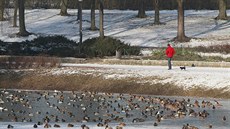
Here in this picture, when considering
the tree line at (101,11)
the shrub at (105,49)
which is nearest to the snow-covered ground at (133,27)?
the tree line at (101,11)

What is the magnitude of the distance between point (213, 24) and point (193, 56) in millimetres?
27705

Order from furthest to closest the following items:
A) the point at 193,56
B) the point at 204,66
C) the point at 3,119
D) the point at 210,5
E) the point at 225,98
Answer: the point at 210,5
the point at 193,56
the point at 204,66
the point at 225,98
the point at 3,119

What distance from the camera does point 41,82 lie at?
41.2 meters

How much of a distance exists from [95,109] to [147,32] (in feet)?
137

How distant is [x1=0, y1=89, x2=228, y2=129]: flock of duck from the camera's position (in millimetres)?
25328

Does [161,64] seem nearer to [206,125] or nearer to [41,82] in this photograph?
[41,82]

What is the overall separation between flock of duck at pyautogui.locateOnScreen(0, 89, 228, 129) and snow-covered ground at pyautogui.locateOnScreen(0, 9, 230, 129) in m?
3.59

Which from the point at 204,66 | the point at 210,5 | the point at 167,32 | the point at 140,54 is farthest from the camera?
the point at 210,5

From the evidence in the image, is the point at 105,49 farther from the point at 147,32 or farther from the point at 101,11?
the point at 147,32

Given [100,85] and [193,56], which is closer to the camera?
[100,85]

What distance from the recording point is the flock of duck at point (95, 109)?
997 inches

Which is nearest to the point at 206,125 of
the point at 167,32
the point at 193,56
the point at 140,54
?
the point at 193,56

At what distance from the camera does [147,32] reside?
70.8 m

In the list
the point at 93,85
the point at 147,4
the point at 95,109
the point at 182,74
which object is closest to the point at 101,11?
the point at 93,85
